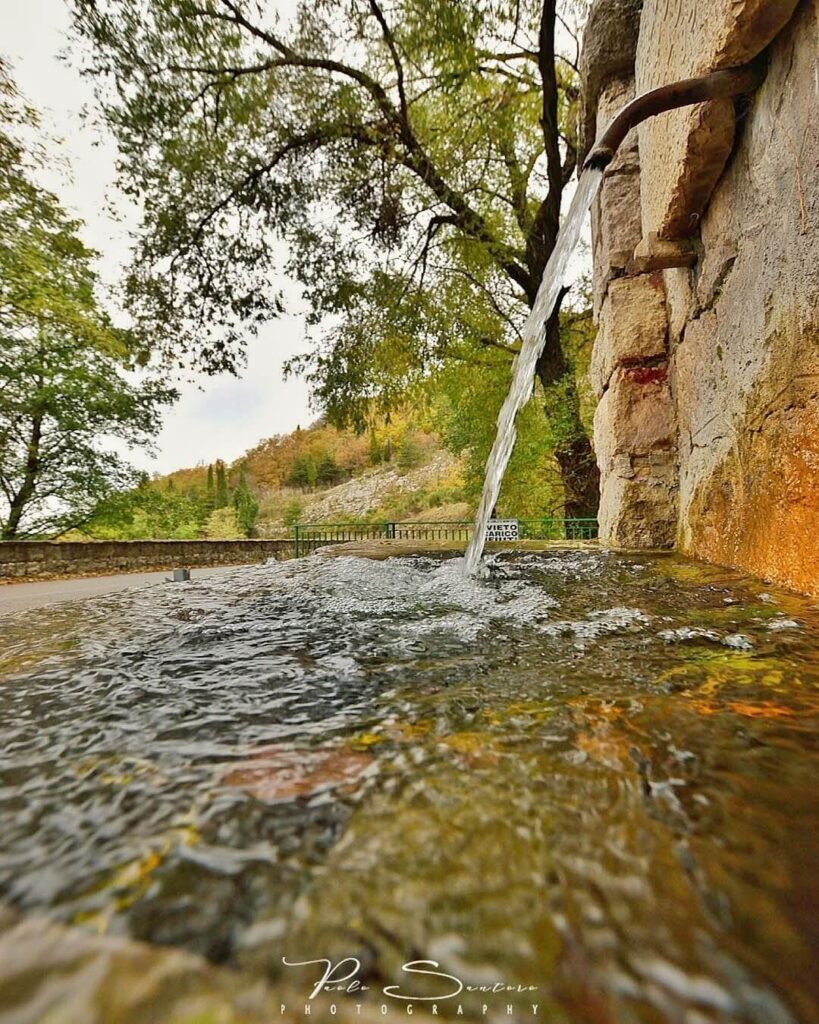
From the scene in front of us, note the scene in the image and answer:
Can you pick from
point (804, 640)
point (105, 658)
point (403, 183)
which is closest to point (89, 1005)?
point (105, 658)

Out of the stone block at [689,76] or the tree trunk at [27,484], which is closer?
the stone block at [689,76]

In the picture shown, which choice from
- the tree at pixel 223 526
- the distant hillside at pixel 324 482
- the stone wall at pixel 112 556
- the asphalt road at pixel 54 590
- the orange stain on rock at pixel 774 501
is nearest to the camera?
the orange stain on rock at pixel 774 501

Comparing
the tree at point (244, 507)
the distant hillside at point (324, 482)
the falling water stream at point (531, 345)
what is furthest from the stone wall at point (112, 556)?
the tree at point (244, 507)

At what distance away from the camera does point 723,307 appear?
7.02ft

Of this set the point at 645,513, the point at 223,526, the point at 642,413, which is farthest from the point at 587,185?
the point at 223,526

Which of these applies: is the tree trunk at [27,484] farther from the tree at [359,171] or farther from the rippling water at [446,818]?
the rippling water at [446,818]

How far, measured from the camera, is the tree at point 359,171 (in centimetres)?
582

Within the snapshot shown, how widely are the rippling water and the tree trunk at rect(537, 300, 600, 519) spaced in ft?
24.0

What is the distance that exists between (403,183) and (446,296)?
1.87 metres

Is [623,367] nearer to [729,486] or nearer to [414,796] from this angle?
[729,486]

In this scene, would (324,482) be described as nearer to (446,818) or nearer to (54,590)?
(54,590)

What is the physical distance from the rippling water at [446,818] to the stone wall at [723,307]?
761mm

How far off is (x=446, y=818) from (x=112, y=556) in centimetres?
942

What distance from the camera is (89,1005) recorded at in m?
0.33
